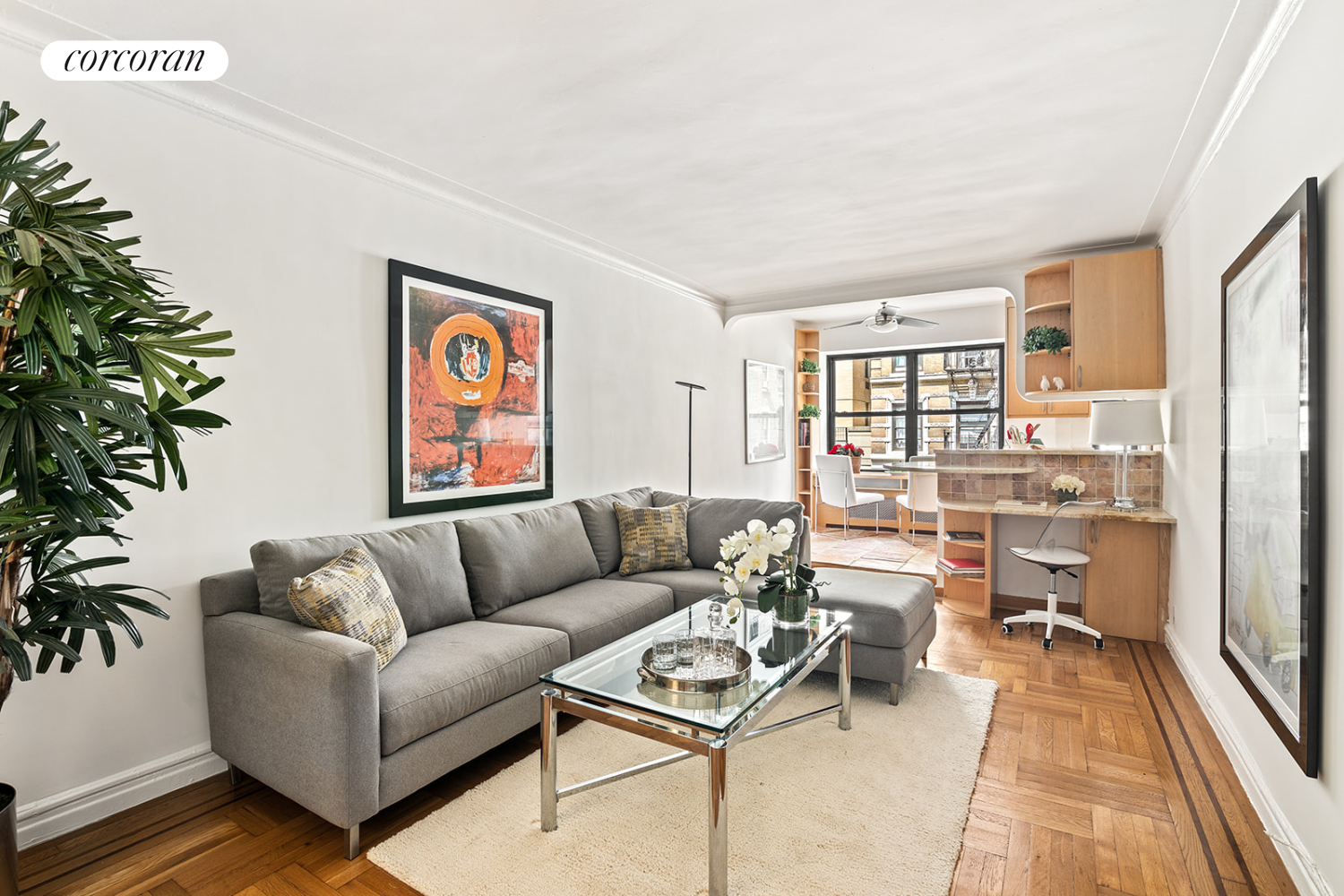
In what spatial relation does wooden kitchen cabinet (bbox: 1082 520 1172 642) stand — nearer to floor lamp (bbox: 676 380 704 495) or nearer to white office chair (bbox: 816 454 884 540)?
floor lamp (bbox: 676 380 704 495)

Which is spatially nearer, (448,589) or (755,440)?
(448,589)

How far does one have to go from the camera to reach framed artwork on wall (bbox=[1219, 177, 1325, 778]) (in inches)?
65.9

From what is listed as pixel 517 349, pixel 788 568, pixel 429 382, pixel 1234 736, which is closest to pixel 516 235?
pixel 517 349

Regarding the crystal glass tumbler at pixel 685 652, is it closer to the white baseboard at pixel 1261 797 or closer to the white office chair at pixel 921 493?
the white baseboard at pixel 1261 797

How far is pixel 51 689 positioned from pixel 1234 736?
400 cm

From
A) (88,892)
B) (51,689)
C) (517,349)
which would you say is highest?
(517,349)

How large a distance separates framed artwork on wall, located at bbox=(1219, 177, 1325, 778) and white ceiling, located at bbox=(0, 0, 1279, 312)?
739mm

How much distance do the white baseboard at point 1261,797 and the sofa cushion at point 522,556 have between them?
9.11 feet

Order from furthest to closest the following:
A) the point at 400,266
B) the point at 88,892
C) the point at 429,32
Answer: the point at 400,266, the point at 429,32, the point at 88,892

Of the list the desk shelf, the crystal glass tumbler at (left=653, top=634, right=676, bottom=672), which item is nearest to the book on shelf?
the desk shelf

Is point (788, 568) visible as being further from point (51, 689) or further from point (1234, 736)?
point (51, 689)

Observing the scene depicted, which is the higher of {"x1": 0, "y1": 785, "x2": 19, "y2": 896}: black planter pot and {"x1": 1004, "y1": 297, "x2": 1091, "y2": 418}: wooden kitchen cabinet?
{"x1": 1004, "y1": 297, "x2": 1091, "y2": 418}: wooden kitchen cabinet

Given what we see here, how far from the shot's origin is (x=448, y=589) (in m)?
2.88

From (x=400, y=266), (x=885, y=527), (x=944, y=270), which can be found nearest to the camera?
(x=400, y=266)
